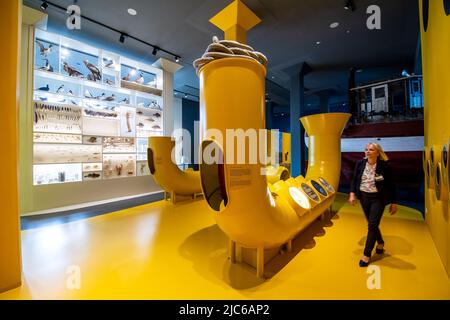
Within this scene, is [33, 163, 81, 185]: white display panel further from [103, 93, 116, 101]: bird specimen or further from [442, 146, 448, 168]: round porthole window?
[442, 146, 448, 168]: round porthole window

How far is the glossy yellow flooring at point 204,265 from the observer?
5.20 ft

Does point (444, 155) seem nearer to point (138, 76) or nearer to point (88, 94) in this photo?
point (88, 94)

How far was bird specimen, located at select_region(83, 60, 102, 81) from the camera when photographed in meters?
4.81

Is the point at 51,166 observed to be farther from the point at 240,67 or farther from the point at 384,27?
the point at 384,27

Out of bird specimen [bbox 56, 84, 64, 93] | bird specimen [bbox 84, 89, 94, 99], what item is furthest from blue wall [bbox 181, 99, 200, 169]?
bird specimen [bbox 56, 84, 64, 93]

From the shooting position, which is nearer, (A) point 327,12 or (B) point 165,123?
(A) point 327,12

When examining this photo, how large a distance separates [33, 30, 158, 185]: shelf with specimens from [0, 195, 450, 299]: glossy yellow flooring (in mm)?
1979

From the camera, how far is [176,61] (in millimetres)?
5965

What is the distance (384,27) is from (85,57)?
7.03m

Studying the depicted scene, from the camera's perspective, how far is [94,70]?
16.0 feet


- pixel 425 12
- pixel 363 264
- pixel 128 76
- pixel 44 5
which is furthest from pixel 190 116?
pixel 363 264

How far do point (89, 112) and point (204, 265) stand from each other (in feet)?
15.6

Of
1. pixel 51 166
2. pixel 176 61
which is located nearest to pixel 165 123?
pixel 176 61

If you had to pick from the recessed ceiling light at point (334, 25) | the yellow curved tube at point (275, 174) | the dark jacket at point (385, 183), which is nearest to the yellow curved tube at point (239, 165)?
the dark jacket at point (385, 183)
